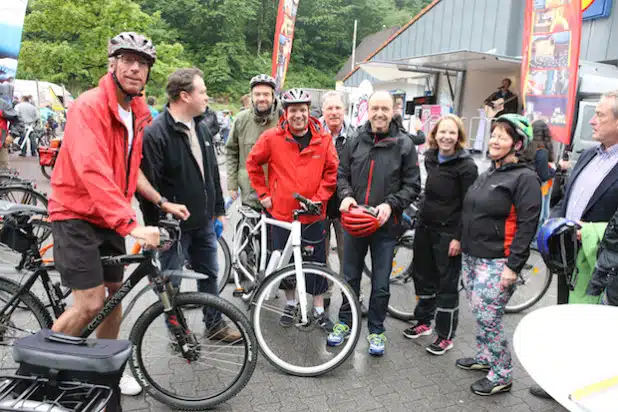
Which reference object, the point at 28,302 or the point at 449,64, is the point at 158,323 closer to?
the point at 28,302

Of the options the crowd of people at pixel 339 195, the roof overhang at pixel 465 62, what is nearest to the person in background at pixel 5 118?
the crowd of people at pixel 339 195

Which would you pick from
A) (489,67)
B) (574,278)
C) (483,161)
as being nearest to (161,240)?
(574,278)

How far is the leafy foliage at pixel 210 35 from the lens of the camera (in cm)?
2038

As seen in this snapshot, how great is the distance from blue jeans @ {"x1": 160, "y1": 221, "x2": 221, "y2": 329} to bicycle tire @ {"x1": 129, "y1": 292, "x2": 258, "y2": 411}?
51cm

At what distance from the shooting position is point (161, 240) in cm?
Result: 248

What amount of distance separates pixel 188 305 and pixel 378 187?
5.25 feet

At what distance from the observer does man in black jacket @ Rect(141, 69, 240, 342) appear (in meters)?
3.07

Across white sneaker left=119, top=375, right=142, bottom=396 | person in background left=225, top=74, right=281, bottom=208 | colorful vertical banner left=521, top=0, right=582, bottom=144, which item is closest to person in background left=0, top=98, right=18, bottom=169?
person in background left=225, top=74, right=281, bottom=208

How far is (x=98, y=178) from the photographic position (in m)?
2.32

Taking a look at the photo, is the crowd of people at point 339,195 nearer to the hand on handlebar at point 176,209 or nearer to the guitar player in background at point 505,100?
the hand on handlebar at point 176,209

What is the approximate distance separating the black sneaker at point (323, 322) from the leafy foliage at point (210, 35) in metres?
20.0

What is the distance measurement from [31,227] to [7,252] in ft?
3.18

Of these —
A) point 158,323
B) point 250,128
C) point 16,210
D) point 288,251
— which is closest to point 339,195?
point 288,251

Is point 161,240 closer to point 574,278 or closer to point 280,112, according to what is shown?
point 280,112
